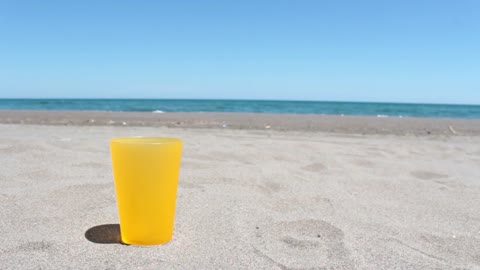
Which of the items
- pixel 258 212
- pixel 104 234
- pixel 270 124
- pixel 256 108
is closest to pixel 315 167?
pixel 258 212

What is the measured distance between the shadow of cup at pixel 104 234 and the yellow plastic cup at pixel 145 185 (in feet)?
0.27

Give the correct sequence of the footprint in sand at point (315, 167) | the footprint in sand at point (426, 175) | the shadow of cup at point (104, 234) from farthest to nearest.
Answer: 1. the footprint in sand at point (315, 167)
2. the footprint in sand at point (426, 175)
3. the shadow of cup at point (104, 234)

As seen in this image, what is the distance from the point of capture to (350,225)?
2281mm

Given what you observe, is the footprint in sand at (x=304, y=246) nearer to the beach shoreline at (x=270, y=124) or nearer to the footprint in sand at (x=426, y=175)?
the footprint in sand at (x=426, y=175)

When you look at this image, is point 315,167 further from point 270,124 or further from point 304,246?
point 270,124

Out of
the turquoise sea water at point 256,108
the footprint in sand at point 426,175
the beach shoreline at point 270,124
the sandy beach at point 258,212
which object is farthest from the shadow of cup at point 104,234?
the turquoise sea water at point 256,108

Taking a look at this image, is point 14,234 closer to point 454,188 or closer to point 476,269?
point 476,269

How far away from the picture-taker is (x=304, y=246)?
1947mm

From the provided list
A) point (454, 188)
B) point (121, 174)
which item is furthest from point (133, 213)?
point (454, 188)

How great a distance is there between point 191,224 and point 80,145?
2947 millimetres

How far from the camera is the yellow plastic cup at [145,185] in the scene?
1.80 m

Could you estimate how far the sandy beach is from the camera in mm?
1795

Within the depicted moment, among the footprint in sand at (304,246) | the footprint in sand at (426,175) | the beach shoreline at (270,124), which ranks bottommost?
the footprint in sand at (304,246)

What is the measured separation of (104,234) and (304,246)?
40.9 inches
